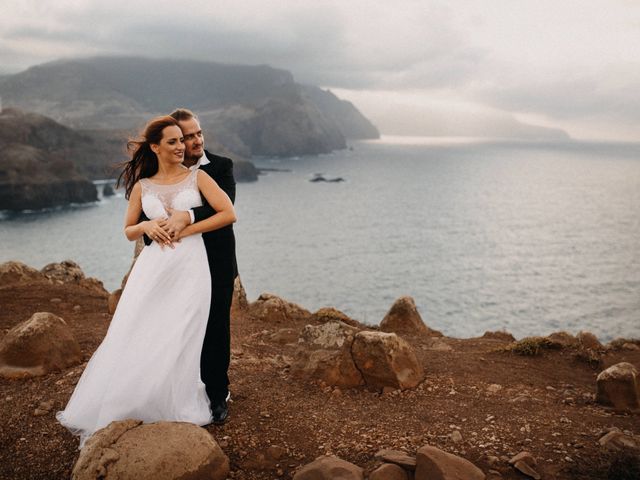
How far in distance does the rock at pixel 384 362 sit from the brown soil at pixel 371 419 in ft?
0.66

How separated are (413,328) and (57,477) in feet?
33.1

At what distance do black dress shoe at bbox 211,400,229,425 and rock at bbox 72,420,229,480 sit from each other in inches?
29.8

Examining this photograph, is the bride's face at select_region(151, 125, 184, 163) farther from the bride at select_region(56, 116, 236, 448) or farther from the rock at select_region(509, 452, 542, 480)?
the rock at select_region(509, 452, 542, 480)

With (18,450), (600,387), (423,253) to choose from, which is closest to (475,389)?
(600,387)

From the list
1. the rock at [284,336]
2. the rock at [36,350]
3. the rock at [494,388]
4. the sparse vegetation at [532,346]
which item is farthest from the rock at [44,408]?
the sparse vegetation at [532,346]

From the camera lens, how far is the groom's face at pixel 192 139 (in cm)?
538

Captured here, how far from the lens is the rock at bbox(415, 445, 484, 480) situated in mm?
4496

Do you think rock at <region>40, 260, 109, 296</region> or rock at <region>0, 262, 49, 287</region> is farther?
rock at <region>40, 260, 109, 296</region>

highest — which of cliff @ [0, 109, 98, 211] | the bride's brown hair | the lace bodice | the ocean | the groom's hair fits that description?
the groom's hair

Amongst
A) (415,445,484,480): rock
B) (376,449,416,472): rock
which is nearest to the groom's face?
(376,449,416,472): rock

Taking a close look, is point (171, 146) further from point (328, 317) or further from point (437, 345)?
point (328, 317)

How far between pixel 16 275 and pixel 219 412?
11.5 metres

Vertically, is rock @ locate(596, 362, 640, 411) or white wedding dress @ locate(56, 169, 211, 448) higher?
white wedding dress @ locate(56, 169, 211, 448)

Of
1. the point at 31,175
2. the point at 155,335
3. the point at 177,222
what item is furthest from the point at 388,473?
the point at 31,175
